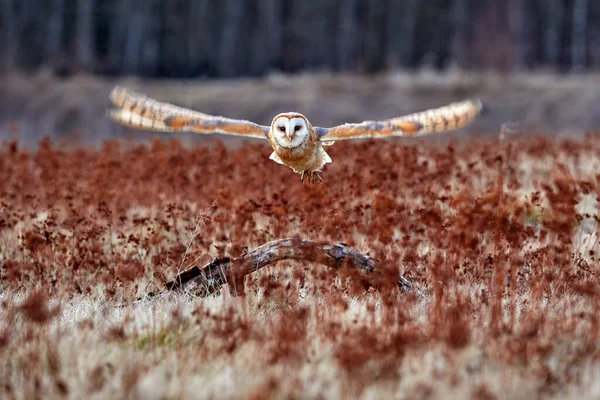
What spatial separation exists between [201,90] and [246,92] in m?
1.83

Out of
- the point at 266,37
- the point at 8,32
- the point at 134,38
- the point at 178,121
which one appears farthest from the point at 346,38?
the point at 178,121

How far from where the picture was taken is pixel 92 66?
33031 millimetres

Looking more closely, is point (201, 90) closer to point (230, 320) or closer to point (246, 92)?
point (246, 92)

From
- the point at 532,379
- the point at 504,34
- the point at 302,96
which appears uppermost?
the point at 504,34

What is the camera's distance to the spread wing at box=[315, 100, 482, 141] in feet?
20.0

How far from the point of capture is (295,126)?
20.4 ft

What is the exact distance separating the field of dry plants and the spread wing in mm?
554

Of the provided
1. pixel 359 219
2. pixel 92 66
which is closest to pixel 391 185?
pixel 359 219

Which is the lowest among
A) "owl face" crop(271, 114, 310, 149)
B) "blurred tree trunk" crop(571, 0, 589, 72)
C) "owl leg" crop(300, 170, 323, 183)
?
"owl leg" crop(300, 170, 323, 183)

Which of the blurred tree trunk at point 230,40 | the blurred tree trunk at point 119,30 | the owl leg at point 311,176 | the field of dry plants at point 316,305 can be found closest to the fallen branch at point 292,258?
the field of dry plants at point 316,305

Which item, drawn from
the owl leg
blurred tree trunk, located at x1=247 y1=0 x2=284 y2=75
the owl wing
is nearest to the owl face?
the owl wing

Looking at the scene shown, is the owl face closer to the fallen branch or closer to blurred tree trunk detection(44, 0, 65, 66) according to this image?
the fallen branch

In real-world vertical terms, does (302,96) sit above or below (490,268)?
above

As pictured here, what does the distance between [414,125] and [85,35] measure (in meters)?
32.2
